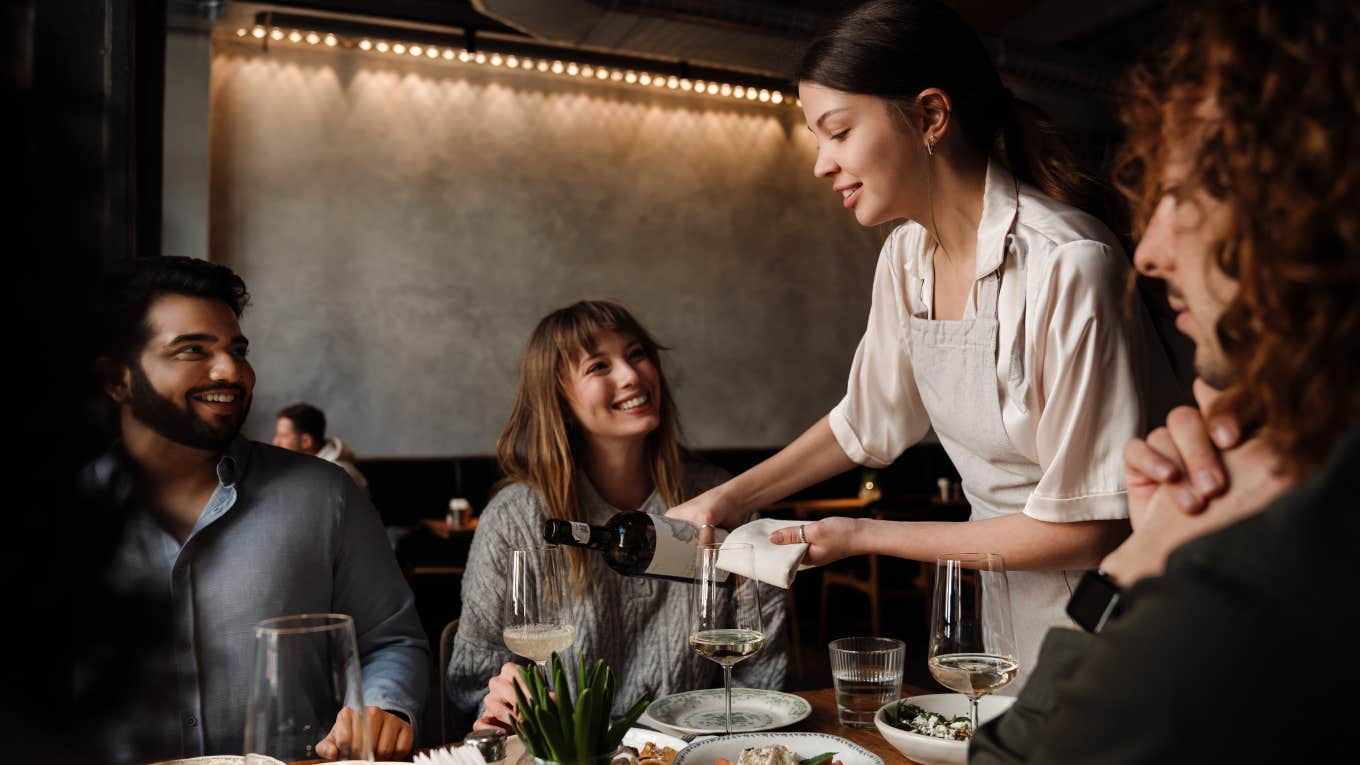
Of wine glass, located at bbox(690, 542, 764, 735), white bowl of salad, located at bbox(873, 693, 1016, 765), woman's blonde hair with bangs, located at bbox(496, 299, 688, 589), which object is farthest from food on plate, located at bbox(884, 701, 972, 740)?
woman's blonde hair with bangs, located at bbox(496, 299, 688, 589)

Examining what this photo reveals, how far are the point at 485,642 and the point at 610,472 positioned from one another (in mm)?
546

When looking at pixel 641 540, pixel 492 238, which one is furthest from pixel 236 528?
pixel 492 238

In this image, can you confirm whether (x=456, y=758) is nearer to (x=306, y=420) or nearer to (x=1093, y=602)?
(x=1093, y=602)

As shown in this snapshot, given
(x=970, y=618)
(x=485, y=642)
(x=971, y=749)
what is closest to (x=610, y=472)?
(x=485, y=642)

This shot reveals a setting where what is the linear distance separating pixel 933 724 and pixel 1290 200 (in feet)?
3.26

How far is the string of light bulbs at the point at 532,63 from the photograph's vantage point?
6426mm

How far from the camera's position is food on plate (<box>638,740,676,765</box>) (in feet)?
4.69

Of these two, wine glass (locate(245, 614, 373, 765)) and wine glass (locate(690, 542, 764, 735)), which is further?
wine glass (locate(690, 542, 764, 735))

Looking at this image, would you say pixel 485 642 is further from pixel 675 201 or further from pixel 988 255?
pixel 675 201

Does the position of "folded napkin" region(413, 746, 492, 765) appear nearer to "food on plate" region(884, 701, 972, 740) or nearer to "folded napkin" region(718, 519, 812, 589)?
"folded napkin" region(718, 519, 812, 589)

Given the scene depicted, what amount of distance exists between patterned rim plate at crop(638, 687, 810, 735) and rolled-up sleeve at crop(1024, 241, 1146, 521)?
50cm

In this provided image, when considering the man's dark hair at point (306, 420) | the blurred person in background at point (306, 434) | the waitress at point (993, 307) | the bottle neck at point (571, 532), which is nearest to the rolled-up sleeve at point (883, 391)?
the waitress at point (993, 307)

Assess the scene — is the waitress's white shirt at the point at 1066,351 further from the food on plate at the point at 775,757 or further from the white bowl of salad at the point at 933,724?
the food on plate at the point at 775,757

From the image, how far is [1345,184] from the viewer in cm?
66
